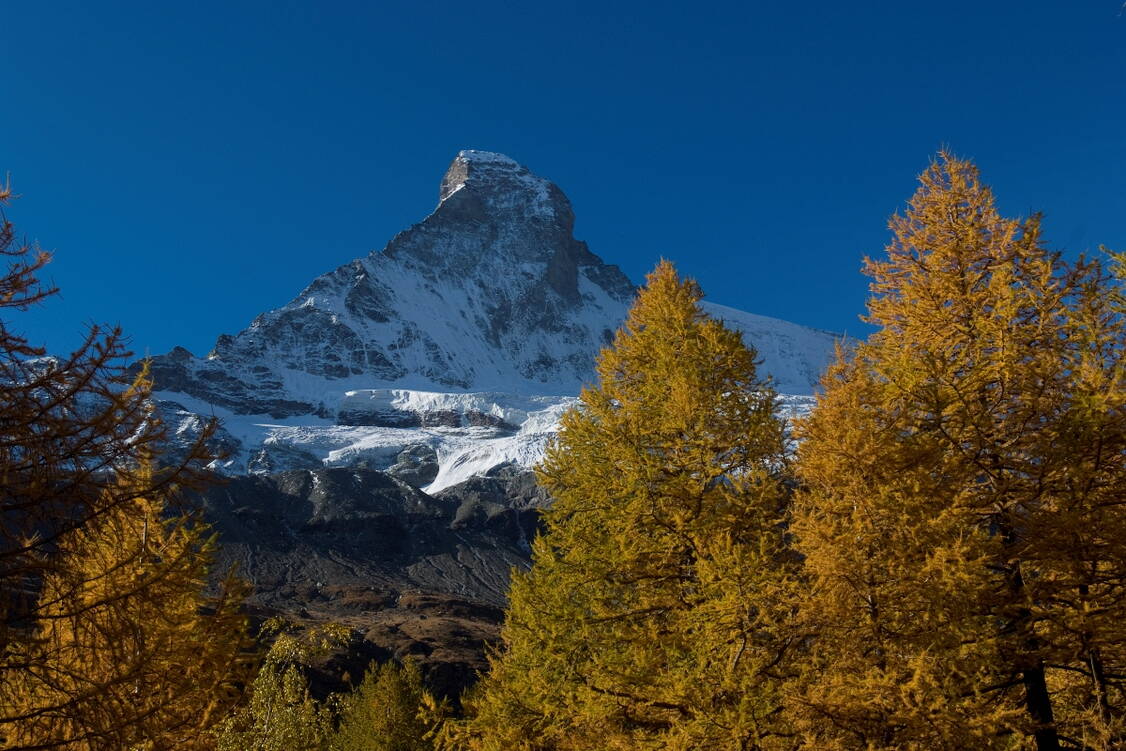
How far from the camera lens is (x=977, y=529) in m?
6.62

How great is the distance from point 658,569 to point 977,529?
9.97 ft

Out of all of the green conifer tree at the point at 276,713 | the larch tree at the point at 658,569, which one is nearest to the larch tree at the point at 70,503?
the larch tree at the point at 658,569

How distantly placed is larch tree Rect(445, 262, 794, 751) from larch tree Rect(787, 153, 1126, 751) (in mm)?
611

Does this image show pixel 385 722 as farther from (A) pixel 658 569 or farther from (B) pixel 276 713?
(A) pixel 658 569

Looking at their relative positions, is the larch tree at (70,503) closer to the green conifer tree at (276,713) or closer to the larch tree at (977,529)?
the larch tree at (977,529)

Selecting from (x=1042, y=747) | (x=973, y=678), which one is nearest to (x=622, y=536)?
(x=973, y=678)

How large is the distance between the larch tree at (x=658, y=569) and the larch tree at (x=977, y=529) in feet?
2.00

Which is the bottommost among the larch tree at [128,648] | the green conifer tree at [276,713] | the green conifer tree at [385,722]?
the green conifer tree at [385,722]

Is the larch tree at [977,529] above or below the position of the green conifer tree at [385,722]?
above

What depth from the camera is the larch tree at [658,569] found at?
19.5 feet

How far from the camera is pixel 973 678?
243 inches

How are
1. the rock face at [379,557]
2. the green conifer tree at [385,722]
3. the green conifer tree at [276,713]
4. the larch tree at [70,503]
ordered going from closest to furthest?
the larch tree at [70,503]
the green conifer tree at [276,713]
the green conifer tree at [385,722]
the rock face at [379,557]

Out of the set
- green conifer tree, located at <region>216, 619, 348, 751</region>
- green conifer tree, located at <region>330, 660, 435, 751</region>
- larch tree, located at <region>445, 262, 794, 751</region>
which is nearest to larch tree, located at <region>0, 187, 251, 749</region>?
larch tree, located at <region>445, 262, 794, 751</region>

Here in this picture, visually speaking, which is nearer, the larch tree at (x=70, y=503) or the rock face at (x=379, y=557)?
the larch tree at (x=70, y=503)
